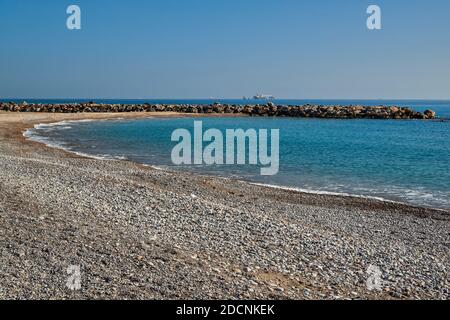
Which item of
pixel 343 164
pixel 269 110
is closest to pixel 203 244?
pixel 343 164

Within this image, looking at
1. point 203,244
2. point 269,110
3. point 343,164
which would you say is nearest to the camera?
point 203,244

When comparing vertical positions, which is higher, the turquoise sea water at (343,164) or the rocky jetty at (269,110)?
the rocky jetty at (269,110)

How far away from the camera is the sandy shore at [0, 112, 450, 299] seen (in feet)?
26.3

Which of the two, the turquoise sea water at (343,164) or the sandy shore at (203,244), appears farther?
the turquoise sea water at (343,164)

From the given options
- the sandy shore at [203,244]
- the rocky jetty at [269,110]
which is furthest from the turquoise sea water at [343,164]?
the rocky jetty at [269,110]

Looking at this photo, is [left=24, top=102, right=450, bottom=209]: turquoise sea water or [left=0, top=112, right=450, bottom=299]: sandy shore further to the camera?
[left=24, top=102, right=450, bottom=209]: turquoise sea water

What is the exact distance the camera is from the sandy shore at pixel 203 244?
8023mm

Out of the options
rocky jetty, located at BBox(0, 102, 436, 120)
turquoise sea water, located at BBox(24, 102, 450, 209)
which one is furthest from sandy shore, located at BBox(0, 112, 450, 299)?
rocky jetty, located at BBox(0, 102, 436, 120)

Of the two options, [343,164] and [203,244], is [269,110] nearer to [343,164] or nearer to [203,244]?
[343,164]

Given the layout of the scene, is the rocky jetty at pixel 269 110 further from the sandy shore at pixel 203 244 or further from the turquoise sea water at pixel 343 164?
the sandy shore at pixel 203 244

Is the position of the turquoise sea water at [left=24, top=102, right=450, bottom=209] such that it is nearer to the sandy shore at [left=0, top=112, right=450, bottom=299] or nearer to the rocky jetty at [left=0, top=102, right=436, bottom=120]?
the sandy shore at [left=0, top=112, right=450, bottom=299]

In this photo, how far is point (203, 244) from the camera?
34.3 feet
